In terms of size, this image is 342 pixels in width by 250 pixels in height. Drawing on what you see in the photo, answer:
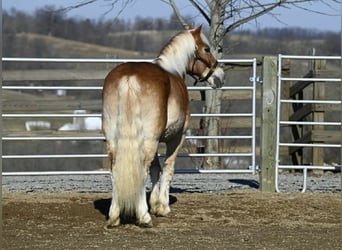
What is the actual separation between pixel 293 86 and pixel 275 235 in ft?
21.0

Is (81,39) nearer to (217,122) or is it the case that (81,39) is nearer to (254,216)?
(217,122)

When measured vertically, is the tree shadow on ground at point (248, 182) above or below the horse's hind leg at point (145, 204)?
below

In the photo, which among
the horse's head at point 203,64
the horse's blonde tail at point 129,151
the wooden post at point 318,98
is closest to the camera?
the horse's blonde tail at point 129,151

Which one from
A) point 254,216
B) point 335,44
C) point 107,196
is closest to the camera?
point 254,216

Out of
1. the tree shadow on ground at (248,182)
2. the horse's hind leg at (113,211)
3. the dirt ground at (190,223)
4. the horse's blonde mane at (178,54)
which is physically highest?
the horse's blonde mane at (178,54)

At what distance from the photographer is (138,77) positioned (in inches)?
260

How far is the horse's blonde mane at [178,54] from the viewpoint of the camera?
755cm

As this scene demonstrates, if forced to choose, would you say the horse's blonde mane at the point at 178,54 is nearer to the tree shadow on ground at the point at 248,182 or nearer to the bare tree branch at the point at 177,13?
the tree shadow on ground at the point at 248,182

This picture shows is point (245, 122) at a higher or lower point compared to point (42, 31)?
lower

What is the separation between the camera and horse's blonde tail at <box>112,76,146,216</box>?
6465 mm

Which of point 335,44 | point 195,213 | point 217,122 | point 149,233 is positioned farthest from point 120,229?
point 335,44

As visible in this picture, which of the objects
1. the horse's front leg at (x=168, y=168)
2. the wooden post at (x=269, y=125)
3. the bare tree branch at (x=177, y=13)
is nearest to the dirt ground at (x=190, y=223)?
the horse's front leg at (x=168, y=168)

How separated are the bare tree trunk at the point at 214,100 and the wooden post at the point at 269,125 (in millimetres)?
2216

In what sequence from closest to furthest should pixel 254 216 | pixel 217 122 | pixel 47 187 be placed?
pixel 254 216 → pixel 47 187 → pixel 217 122
